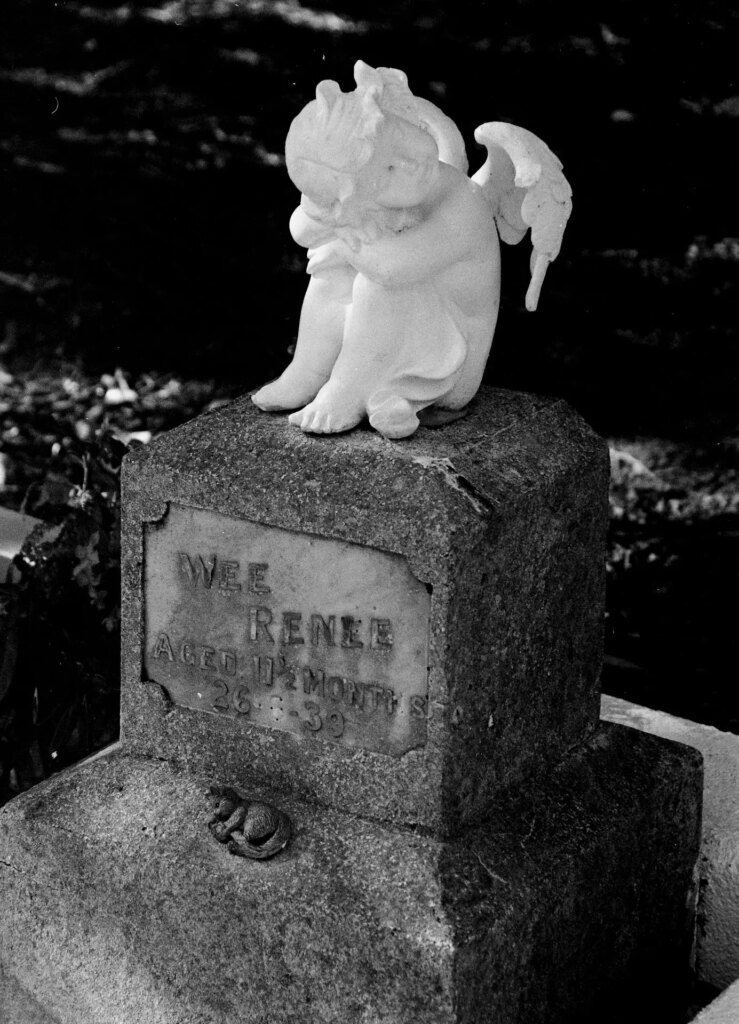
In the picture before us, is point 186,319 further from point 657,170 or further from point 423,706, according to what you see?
point 423,706

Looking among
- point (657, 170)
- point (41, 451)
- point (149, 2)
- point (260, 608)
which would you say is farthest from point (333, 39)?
point (260, 608)

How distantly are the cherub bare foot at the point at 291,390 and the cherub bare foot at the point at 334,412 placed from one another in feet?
0.31

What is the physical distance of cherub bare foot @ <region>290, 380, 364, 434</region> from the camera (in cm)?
287

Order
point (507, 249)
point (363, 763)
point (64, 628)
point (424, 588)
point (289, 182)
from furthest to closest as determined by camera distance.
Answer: point (289, 182), point (507, 249), point (64, 628), point (363, 763), point (424, 588)

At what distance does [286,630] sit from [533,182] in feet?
2.57

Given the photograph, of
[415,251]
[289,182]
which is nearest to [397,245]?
[415,251]

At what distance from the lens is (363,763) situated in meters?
2.81

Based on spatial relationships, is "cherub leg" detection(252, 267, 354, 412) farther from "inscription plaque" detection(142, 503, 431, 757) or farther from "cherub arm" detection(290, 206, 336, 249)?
"inscription plaque" detection(142, 503, 431, 757)

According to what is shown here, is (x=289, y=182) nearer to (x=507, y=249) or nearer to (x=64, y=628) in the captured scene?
(x=507, y=249)


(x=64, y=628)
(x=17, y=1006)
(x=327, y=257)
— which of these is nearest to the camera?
(x=327, y=257)

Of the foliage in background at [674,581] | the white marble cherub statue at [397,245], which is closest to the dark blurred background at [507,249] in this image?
the foliage in background at [674,581]

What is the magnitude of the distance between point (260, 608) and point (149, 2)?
234 cm

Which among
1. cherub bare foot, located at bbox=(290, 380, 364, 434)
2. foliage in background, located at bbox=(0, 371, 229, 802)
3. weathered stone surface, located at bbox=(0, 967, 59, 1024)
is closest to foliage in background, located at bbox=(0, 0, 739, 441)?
foliage in background, located at bbox=(0, 371, 229, 802)

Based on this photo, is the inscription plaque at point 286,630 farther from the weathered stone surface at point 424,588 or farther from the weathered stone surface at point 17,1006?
the weathered stone surface at point 17,1006
